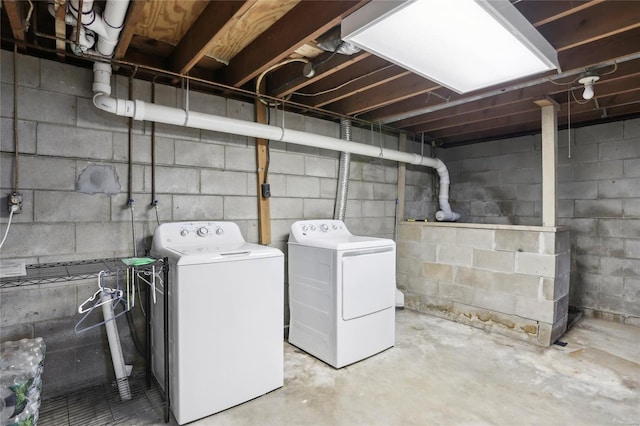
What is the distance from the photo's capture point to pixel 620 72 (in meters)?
2.46

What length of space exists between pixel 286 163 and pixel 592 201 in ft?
11.3

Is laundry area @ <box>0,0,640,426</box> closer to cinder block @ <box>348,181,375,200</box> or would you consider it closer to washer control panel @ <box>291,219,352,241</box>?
washer control panel @ <box>291,219,352,241</box>

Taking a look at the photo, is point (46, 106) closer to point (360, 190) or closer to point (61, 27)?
point (61, 27)

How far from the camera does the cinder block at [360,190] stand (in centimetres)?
377

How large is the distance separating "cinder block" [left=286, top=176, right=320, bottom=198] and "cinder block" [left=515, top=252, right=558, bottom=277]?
2.02 meters

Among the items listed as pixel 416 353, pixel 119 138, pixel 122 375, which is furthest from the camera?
pixel 416 353

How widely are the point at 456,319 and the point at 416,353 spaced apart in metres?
1.02

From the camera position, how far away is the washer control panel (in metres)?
2.99

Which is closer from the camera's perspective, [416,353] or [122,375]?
[122,375]

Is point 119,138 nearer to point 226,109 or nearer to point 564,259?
point 226,109

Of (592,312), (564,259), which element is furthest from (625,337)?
(564,259)

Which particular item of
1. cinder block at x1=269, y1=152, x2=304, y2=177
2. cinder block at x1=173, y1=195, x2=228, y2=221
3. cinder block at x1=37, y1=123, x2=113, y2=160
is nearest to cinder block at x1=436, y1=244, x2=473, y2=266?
cinder block at x1=269, y1=152, x2=304, y2=177

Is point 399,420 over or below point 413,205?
below

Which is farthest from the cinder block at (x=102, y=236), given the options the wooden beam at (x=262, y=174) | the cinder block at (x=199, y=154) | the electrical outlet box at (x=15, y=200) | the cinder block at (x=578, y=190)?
the cinder block at (x=578, y=190)
